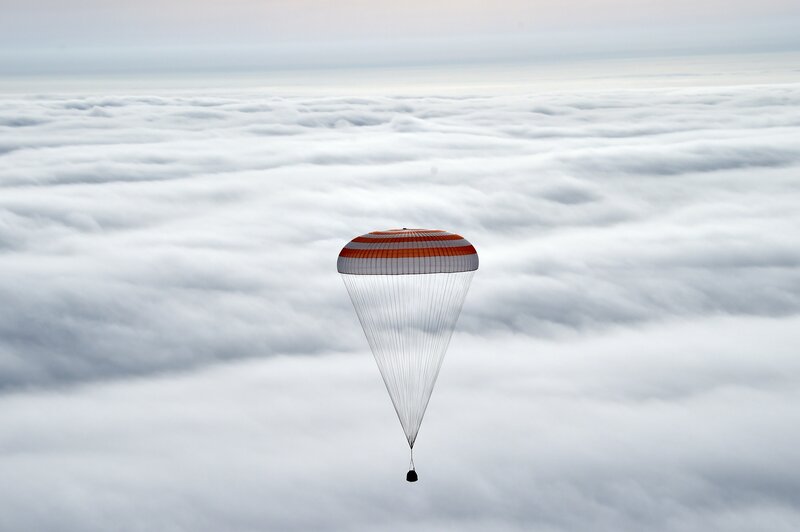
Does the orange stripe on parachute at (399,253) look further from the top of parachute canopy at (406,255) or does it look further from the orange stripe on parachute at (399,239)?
the orange stripe on parachute at (399,239)

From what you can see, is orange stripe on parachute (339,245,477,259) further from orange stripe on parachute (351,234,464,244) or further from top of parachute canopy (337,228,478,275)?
orange stripe on parachute (351,234,464,244)

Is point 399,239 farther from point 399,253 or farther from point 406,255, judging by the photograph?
point 406,255

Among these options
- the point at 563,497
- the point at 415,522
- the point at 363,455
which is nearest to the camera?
the point at 415,522

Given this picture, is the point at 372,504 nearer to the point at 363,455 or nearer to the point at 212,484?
the point at 363,455

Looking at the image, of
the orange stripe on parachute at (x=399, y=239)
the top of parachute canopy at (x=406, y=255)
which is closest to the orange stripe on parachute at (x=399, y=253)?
the top of parachute canopy at (x=406, y=255)

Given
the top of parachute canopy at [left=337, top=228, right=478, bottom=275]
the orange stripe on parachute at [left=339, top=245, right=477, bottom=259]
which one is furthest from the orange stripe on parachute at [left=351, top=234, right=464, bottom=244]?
the orange stripe on parachute at [left=339, top=245, right=477, bottom=259]

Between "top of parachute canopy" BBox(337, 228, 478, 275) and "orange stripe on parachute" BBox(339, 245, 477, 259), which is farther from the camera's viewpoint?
"orange stripe on parachute" BBox(339, 245, 477, 259)

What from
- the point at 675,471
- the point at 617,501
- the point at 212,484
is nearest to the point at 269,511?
the point at 212,484

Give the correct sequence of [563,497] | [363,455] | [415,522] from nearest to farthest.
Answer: [415,522] → [563,497] → [363,455]

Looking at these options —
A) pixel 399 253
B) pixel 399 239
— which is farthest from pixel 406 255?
pixel 399 239
